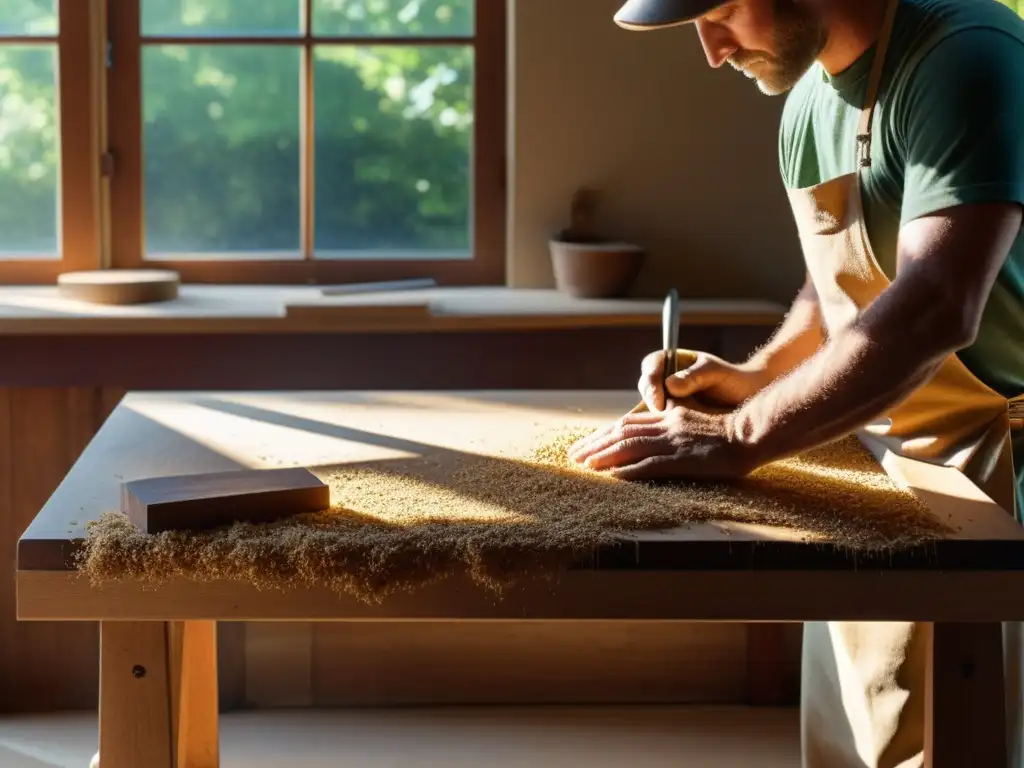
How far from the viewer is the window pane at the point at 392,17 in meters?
3.15

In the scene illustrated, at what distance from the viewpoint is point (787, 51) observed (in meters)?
1.72

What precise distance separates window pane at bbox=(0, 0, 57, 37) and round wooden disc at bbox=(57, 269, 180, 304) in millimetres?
596

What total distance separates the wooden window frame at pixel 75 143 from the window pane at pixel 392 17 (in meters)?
0.52

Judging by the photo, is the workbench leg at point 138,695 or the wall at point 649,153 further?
the wall at point 649,153

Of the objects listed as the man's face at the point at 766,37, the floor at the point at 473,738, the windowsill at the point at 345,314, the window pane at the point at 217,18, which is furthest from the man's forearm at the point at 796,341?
the window pane at the point at 217,18

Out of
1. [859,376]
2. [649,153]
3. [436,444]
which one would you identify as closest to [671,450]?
[859,376]

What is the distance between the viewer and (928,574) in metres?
1.41

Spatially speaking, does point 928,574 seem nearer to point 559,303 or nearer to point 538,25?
point 559,303

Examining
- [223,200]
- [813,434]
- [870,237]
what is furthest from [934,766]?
[223,200]

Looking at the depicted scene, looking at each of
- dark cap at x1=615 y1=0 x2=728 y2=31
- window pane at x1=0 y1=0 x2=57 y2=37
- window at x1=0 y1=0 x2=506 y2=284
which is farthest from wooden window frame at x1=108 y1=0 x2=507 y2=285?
dark cap at x1=615 y1=0 x2=728 y2=31

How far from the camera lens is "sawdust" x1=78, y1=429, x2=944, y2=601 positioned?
1387 mm

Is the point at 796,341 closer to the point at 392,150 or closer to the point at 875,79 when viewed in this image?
the point at 875,79

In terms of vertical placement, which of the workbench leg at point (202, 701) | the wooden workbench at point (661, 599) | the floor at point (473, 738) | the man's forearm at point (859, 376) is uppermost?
the man's forearm at point (859, 376)

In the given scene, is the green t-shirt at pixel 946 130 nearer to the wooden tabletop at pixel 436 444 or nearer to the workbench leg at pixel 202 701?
the wooden tabletop at pixel 436 444
